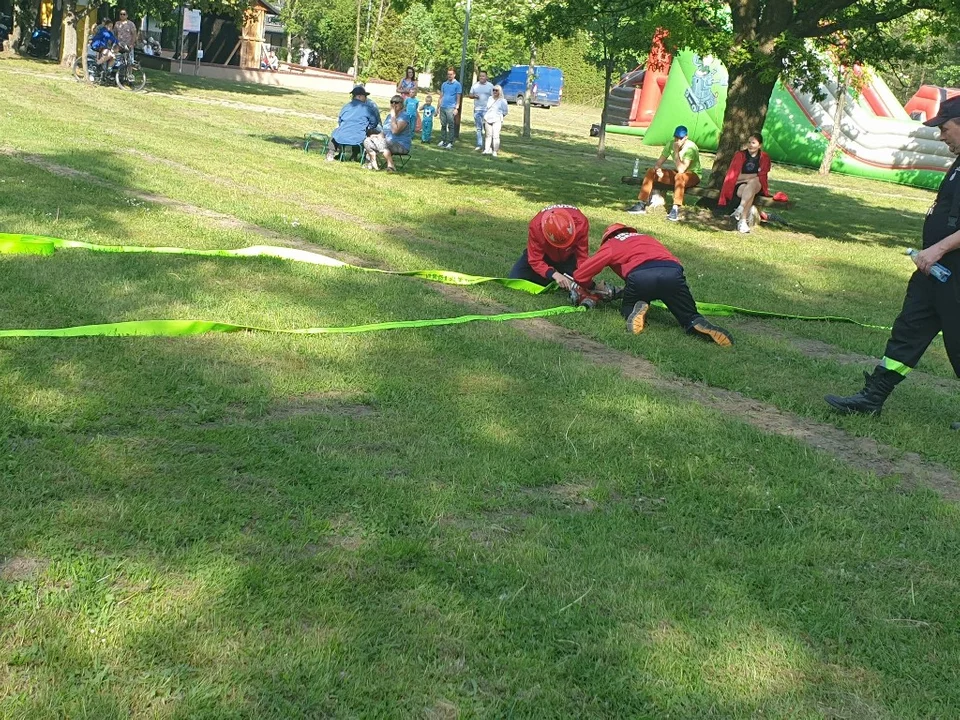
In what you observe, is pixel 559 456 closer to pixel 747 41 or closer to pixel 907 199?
pixel 747 41

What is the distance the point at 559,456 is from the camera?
5.07 metres

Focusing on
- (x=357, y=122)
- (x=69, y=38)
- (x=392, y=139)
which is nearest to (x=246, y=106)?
(x=69, y=38)

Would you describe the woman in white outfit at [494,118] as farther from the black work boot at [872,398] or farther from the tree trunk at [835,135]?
the black work boot at [872,398]

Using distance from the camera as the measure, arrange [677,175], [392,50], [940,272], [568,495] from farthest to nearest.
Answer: [392,50]
[677,175]
[940,272]
[568,495]

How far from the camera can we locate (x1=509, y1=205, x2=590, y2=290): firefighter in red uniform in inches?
337

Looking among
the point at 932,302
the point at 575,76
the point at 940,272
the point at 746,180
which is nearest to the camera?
the point at 940,272

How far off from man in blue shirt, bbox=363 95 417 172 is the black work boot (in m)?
12.8

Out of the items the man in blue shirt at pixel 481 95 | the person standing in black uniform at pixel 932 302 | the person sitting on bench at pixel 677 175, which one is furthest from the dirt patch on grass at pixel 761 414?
the man in blue shirt at pixel 481 95

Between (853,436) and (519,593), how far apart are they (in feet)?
9.98

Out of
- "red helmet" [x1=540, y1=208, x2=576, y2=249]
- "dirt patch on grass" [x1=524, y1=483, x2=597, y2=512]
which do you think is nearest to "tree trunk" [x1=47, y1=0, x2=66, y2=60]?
"red helmet" [x1=540, y1=208, x2=576, y2=249]

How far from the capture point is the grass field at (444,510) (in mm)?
3219

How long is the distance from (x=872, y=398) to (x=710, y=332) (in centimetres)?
164

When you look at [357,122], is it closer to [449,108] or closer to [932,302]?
[449,108]

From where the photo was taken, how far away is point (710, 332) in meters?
7.77
